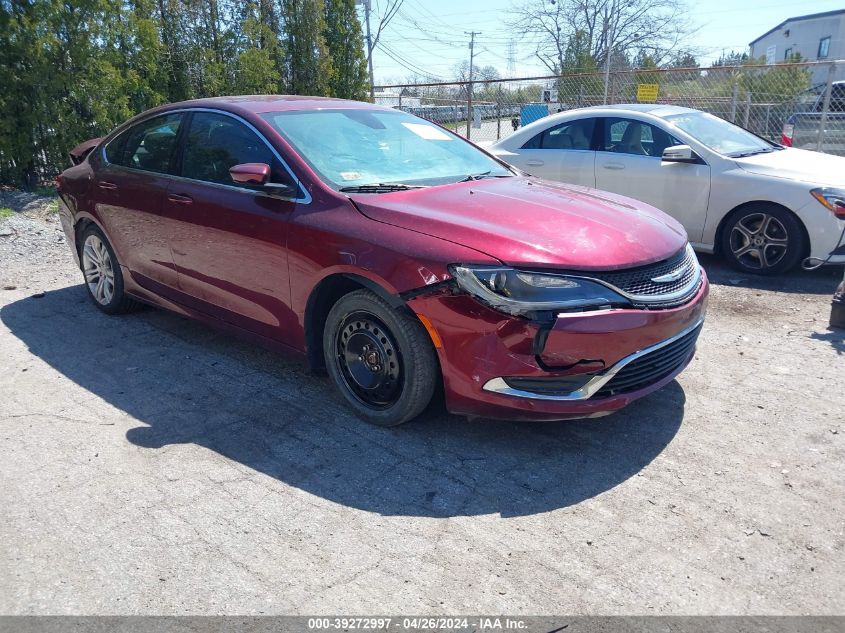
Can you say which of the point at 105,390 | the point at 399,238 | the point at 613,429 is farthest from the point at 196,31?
the point at 613,429

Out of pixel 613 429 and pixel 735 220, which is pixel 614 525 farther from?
pixel 735 220

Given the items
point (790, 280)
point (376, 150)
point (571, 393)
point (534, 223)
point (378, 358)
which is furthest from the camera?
point (790, 280)

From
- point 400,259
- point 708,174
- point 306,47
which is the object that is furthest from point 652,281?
point 306,47

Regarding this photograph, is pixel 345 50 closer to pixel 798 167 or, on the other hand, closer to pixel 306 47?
pixel 306 47

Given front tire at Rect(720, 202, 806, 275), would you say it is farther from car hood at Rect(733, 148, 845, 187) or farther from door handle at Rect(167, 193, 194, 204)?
door handle at Rect(167, 193, 194, 204)

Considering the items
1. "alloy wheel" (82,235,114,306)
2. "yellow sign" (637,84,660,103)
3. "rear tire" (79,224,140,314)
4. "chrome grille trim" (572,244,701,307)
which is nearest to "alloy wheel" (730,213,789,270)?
"chrome grille trim" (572,244,701,307)

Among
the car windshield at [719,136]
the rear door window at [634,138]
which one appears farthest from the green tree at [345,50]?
the car windshield at [719,136]

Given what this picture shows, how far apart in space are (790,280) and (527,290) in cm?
437

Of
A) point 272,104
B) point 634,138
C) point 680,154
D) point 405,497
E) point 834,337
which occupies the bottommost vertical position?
point 405,497

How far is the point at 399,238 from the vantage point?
3492 millimetres

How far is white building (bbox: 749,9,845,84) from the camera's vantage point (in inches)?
1818

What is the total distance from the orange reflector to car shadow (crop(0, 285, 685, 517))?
23.1 inches

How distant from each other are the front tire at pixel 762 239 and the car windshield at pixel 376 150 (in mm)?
3039

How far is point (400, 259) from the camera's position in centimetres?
343
